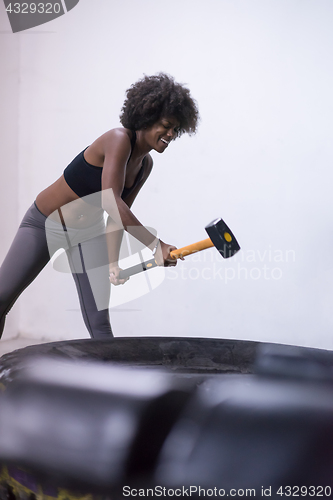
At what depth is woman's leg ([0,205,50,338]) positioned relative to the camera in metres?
1.11

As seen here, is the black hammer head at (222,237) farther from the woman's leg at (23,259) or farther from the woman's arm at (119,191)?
the woman's leg at (23,259)

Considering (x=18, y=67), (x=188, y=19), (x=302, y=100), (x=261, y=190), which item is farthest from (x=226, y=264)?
(x=18, y=67)

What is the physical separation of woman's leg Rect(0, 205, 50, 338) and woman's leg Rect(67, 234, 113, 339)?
0.09m

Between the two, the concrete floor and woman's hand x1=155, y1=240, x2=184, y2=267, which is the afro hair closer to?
woman's hand x1=155, y1=240, x2=184, y2=267

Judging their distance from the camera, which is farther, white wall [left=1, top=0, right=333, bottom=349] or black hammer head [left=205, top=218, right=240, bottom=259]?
white wall [left=1, top=0, right=333, bottom=349]

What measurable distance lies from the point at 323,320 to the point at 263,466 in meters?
1.76

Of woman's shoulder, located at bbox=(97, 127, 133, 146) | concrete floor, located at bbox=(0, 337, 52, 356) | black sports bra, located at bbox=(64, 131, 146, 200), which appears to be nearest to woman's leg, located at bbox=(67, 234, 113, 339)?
black sports bra, located at bbox=(64, 131, 146, 200)

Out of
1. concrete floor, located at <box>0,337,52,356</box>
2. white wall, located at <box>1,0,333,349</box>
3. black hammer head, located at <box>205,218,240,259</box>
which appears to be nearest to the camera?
black hammer head, located at <box>205,218,240,259</box>

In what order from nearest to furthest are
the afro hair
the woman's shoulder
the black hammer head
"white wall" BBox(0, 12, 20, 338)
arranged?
1. the black hammer head
2. the woman's shoulder
3. the afro hair
4. "white wall" BBox(0, 12, 20, 338)

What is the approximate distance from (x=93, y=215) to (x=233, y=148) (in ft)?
3.54

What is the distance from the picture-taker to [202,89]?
206cm

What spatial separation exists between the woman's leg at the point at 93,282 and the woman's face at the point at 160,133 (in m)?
0.33

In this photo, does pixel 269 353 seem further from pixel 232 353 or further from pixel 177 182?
pixel 177 182

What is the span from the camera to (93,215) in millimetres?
1195
